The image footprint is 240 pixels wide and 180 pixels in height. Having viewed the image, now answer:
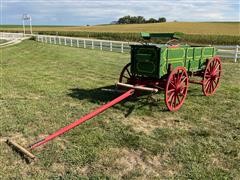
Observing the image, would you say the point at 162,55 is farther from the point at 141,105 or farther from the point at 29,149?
the point at 29,149

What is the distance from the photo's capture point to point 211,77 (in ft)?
28.5

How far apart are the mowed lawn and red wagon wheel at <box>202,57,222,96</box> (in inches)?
9.5

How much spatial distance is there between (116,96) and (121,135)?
2.67 m

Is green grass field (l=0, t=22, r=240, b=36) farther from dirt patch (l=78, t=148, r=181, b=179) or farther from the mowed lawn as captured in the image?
dirt patch (l=78, t=148, r=181, b=179)

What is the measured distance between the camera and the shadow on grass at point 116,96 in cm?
742

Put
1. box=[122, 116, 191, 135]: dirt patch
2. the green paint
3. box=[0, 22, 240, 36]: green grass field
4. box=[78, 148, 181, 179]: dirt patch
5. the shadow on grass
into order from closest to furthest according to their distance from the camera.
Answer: box=[78, 148, 181, 179]: dirt patch < box=[122, 116, 191, 135]: dirt patch < the green paint < the shadow on grass < box=[0, 22, 240, 36]: green grass field

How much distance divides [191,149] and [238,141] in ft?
3.30

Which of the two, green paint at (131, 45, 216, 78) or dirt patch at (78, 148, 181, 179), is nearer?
dirt patch at (78, 148, 181, 179)

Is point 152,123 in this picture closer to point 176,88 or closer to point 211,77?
point 176,88

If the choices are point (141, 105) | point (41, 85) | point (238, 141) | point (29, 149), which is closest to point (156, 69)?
point (141, 105)

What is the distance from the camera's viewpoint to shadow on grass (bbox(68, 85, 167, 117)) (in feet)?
24.3

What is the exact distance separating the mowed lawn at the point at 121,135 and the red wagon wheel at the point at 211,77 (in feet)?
0.79

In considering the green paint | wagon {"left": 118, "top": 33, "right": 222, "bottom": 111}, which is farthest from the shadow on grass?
the green paint

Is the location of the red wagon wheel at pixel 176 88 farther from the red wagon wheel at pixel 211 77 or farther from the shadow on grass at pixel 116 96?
the red wagon wheel at pixel 211 77
